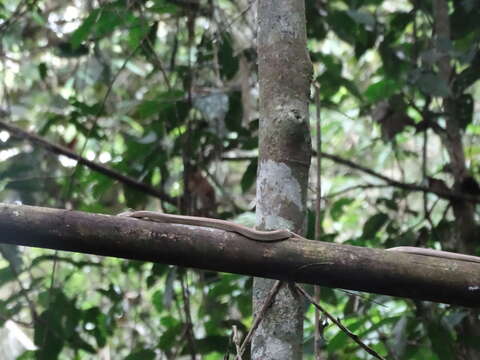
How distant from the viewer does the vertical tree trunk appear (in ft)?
4.93

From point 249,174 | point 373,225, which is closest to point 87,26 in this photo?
point 249,174

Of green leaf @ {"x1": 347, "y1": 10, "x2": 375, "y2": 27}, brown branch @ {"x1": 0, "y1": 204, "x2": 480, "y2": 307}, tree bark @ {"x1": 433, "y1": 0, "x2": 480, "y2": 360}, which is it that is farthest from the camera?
tree bark @ {"x1": 433, "y1": 0, "x2": 480, "y2": 360}

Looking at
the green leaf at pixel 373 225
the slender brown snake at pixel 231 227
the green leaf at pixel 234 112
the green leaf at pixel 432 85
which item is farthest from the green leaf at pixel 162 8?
the slender brown snake at pixel 231 227

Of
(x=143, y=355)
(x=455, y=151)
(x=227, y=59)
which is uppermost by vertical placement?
(x=227, y=59)

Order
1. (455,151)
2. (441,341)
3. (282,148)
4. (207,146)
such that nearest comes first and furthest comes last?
1. (282,148)
2. (441,341)
3. (455,151)
4. (207,146)

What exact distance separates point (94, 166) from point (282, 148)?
1498 mm

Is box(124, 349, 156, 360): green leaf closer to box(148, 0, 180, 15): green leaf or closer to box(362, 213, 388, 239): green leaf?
box(362, 213, 388, 239): green leaf

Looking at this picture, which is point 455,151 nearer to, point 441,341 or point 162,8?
point 441,341

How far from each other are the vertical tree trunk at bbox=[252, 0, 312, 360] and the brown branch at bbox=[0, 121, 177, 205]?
1.37 metres

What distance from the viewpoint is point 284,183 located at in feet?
5.10

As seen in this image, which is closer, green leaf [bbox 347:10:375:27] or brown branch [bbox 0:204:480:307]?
brown branch [bbox 0:204:480:307]

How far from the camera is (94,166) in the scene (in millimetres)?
2881

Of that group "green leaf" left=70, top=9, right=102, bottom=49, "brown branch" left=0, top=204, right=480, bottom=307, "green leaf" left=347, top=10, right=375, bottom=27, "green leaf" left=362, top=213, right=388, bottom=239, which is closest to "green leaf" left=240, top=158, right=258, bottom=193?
"green leaf" left=362, top=213, right=388, bottom=239

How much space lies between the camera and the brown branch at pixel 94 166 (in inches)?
113
